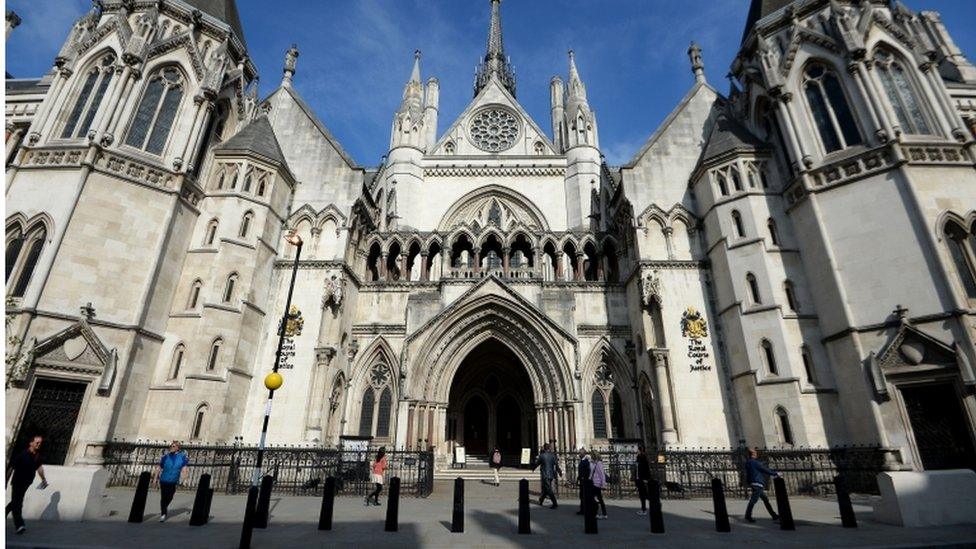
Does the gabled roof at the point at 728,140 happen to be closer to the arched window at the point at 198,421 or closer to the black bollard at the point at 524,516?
the black bollard at the point at 524,516

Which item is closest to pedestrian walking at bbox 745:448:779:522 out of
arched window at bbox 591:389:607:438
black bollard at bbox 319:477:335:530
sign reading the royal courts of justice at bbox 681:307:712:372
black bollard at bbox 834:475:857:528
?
black bollard at bbox 834:475:857:528

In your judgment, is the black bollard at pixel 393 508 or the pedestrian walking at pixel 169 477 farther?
the pedestrian walking at pixel 169 477

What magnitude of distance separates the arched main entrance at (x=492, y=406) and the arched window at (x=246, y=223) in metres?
13.2

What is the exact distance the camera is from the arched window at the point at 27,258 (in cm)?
1554

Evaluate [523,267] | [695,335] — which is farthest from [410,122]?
[695,335]

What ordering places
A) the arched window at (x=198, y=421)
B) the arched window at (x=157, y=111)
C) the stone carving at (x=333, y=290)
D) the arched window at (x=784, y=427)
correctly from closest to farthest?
the arched window at (x=784, y=427), the arched window at (x=198, y=421), the arched window at (x=157, y=111), the stone carving at (x=333, y=290)

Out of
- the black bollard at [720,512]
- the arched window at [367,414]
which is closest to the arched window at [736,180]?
the black bollard at [720,512]

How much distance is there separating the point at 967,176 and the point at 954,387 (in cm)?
726

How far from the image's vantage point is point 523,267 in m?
23.9

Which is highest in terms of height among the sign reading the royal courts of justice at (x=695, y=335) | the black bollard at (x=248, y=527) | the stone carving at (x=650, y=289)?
the stone carving at (x=650, y=289)

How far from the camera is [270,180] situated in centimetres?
2155

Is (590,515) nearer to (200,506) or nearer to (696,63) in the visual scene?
(200,506)

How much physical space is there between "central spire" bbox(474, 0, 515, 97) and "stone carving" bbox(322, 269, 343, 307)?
152 feet

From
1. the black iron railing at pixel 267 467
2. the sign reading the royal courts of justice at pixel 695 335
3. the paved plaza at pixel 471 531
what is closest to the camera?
the paved plaza at pixel 471 531
